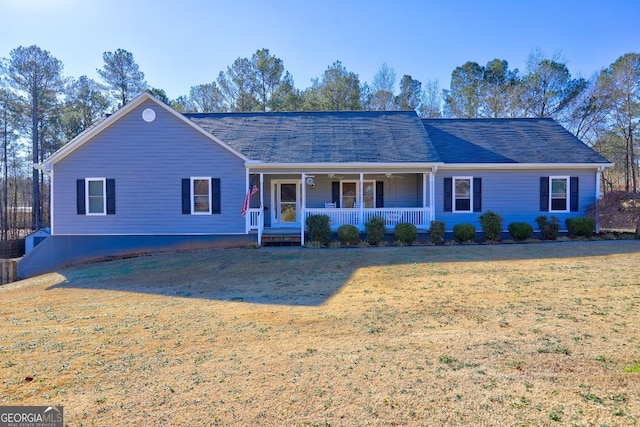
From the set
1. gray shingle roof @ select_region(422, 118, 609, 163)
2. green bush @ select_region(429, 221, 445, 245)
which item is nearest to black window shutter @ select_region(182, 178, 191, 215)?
green bush @ select_region(429, 221, 445, 245)

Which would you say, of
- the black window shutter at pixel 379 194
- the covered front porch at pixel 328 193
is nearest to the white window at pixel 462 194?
the covered front porch at pixel 328 193

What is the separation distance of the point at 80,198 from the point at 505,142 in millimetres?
16775

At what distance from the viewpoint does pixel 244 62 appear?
33.9m

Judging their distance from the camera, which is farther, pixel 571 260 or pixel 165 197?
pixel 165 197

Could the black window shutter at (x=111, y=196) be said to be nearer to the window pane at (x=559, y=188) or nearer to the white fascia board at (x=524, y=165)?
the white fascia board at (x=524, y=165)

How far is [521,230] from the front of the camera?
14.8 metres

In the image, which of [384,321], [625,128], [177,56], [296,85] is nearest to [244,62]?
[296,85]

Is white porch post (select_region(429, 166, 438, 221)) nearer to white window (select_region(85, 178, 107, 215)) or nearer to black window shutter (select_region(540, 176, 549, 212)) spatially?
black window shutter (select_region(540, 176, 549, 212))

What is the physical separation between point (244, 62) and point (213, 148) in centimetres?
2196

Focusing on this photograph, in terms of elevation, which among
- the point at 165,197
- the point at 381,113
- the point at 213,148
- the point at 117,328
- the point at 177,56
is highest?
the point at 177,56

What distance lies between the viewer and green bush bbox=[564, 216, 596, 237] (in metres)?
14.9

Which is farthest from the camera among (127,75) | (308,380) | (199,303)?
(127,75)

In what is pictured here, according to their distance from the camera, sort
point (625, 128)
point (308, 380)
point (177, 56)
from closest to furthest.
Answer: point (308, 380)
point (177, 56)
point (625, 128)

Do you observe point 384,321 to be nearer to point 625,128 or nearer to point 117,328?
point 117,328
